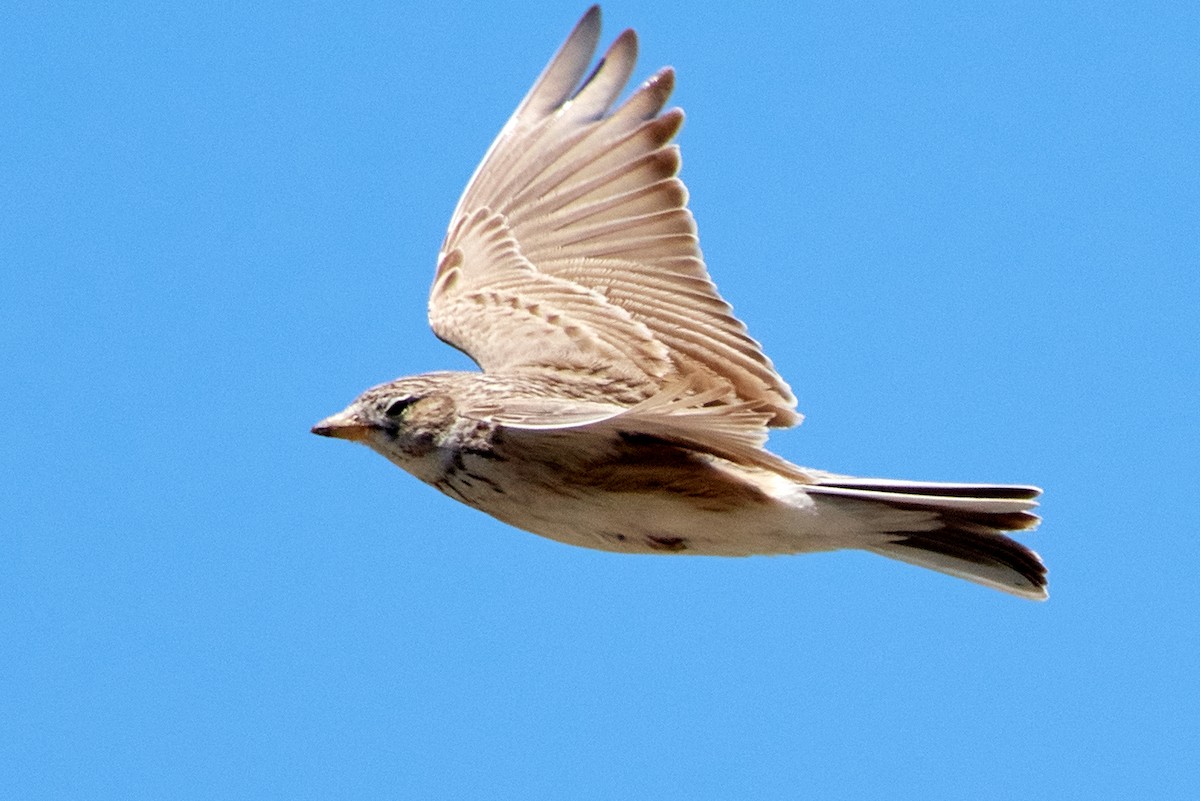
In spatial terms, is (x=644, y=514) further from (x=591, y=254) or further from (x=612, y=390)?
(x=591, y=254)

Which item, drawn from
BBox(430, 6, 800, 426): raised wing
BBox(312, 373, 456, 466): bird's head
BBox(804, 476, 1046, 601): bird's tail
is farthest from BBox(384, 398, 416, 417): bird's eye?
BBox(804, 476, 1046, 601): bird's tail

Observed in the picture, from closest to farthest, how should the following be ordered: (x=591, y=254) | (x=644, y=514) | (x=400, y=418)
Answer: (x=644, y=514), (x=400, y=418), (x=591, y=254)

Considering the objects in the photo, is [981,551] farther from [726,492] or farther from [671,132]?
[671,132]

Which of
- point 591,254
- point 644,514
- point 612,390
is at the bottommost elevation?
point 644,514

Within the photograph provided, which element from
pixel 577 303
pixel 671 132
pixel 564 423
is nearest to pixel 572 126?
pixel 671 132

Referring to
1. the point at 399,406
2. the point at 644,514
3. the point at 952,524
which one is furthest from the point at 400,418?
the point at 952,524

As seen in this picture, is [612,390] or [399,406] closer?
[399,406]

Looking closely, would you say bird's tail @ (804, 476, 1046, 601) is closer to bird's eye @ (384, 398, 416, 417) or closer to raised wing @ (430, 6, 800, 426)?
raised wing @ (430, 6, 800, 426)
